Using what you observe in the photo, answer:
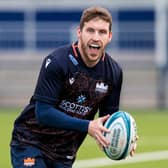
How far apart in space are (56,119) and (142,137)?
1016 centimetres

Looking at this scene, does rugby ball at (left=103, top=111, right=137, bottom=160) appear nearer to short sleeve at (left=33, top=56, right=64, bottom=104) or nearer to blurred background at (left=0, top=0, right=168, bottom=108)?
short sleeve at (left=33, top=56, right=64, bottom=104)

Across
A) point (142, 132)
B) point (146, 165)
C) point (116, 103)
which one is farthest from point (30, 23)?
point (116, 103)

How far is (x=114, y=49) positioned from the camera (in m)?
35.7

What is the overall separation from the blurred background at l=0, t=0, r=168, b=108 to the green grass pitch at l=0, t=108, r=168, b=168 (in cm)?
170

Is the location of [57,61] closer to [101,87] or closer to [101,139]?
[101,87]

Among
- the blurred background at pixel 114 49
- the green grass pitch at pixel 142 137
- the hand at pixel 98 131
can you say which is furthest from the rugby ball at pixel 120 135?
the blurred background at pixel 114 49

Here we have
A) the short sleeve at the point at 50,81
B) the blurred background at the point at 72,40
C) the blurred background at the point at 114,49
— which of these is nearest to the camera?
the short sleeve at the point at 50,81

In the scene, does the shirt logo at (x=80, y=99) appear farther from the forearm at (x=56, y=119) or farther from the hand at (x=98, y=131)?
the hand at (x=98, y=131)

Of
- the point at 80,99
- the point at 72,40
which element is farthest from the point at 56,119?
the point at 72,40

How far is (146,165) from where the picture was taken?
46.0ft

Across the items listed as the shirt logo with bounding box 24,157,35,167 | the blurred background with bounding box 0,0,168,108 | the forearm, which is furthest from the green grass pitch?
the forearm

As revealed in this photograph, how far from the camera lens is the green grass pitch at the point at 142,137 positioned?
14.4 m

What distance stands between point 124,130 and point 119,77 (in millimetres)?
694

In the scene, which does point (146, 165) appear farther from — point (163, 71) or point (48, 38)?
point (48, 38)
